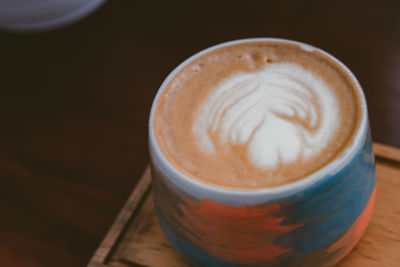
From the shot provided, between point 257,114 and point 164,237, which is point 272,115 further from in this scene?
point 164,237

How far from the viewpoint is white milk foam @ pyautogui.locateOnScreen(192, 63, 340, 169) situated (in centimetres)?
49

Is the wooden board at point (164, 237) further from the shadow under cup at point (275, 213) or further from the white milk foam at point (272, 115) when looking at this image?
the white milk foam at point (272, 115)

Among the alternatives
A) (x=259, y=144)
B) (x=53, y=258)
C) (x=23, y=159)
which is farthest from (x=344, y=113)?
(x=23, y=159)

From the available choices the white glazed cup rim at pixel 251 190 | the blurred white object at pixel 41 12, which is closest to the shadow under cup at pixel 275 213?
the white glazed cup rim at pixel 251 190

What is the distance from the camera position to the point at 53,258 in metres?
0.71

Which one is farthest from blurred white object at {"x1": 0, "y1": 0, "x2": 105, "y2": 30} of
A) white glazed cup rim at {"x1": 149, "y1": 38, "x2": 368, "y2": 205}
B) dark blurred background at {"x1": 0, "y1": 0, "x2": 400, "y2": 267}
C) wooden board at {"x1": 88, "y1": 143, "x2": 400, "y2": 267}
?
white glazed cup rim at {"x1": 149, "y1": 38, "x2": 368, "y2": 205}

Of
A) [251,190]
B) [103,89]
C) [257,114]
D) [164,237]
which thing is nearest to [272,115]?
[257,114]

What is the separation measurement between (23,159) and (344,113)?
60 cm

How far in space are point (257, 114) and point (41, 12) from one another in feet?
2.23

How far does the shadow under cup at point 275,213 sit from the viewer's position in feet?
1.43

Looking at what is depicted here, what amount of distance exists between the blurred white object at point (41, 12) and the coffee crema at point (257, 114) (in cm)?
55

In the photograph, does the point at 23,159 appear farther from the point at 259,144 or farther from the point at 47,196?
the point at 259,144

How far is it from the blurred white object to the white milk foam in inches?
23.5

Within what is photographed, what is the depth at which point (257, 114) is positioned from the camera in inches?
20.7
